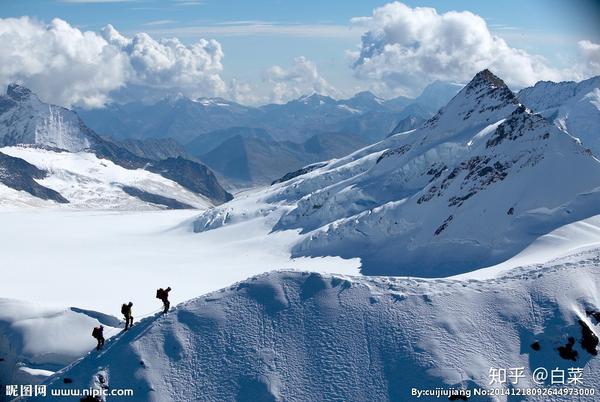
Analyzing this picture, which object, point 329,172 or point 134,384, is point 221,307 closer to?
point 134,384

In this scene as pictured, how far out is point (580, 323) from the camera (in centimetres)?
4122

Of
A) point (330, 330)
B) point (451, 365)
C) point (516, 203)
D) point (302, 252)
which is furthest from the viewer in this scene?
point (302, 252)

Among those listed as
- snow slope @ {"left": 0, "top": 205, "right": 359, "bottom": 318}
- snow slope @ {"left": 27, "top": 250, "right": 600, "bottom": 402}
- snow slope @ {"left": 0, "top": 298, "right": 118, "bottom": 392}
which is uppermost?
snow slope @ {"left": 0, "top": 205, "right": 359, "bottom": 318}

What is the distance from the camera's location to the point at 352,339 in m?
42.7

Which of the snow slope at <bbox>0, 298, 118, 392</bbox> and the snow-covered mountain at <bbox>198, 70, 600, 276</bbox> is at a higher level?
the snow-covered mountain at <bbox>198, 70, 600, 276</bbox>

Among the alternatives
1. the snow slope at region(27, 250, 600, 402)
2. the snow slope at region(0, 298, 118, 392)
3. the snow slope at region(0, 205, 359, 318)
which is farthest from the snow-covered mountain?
the snow slope at region(0, 298, 118, 392)

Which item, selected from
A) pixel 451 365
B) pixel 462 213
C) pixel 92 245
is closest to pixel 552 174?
pixel 462 213

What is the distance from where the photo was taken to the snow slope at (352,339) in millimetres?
39500

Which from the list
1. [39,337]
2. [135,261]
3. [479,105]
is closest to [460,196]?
[479,105]

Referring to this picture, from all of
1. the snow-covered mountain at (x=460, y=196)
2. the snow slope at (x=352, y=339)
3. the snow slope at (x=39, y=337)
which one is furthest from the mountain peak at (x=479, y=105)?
the snow slope at (x=39, y=337)

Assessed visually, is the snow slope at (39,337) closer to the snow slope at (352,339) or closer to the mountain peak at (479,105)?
the snow slope at (352,339)

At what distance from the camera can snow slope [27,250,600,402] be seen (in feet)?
130

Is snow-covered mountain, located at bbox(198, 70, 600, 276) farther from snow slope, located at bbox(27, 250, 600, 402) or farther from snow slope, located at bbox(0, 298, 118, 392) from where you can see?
snow slope, located at bbox(0, 298, 118, 392)

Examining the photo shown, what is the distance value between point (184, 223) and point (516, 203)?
9949 centimetres
